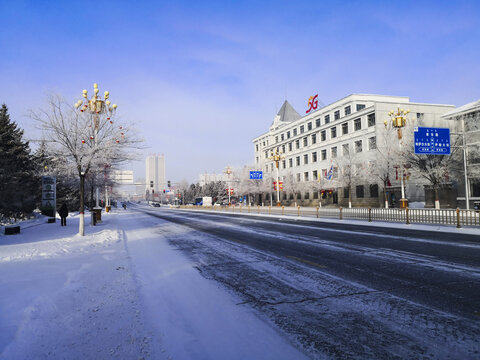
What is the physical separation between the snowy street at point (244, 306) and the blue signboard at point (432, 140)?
15443 mm

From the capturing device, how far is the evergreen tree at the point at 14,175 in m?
19.6

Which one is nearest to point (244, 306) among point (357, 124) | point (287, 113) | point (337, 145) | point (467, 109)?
point (467, 109)

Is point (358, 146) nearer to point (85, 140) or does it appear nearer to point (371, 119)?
point (371, 119)

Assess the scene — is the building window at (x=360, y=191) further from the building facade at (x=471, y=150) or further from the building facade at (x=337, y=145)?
the building facade at (x=471, y=150)

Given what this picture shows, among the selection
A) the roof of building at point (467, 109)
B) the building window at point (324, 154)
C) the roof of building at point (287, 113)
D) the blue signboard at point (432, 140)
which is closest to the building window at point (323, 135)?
the building window at point (324, 154)

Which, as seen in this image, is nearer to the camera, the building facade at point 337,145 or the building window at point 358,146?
the building facade at point 337,145

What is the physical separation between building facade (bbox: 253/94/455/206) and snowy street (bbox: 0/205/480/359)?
3529 cm

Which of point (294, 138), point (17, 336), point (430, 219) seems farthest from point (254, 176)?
point (17, 336)

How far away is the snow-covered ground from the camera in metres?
3.29

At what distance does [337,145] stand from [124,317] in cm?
5286

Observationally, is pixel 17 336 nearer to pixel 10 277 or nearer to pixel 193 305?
pixel 193 305

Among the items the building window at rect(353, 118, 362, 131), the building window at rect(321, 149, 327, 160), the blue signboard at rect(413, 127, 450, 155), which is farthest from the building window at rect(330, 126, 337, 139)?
the blue signboard at rect(413, 127, 450, 155)

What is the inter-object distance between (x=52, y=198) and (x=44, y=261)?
55.3 feet

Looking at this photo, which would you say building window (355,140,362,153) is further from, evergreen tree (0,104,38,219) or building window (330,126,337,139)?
evergreen tree (0,104,38,219)
